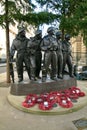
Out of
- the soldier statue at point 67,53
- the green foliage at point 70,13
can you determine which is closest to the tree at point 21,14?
the green foliage at point 70,13

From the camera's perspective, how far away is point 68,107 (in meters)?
5.77

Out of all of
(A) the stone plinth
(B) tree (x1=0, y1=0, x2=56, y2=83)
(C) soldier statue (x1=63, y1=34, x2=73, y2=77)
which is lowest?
(A) the stone plinth

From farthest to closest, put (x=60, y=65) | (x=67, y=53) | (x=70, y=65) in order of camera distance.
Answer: (x=70, y=65) → (x=67, y=53) → (x=60, y=65)

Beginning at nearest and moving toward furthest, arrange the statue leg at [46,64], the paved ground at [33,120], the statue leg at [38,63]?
1. the paved ground at [33,120]
2. the statue leg at [46,64]
3. the statue leg at [38,63]

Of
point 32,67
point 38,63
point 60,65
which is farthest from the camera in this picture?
point 60,65

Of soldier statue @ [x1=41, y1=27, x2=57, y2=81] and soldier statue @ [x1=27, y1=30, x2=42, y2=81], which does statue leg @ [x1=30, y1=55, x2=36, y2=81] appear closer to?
soldier statue @ [x1=27, y1=30, x2=42, y2=81]

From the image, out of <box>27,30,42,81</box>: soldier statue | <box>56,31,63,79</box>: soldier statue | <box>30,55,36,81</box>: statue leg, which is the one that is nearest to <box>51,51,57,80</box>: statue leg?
<box>56,31,63,79</box>: soldier statue

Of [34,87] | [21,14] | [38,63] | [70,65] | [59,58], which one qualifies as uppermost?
[21,14]

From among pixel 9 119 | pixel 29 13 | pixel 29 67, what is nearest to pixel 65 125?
pixel 9 119

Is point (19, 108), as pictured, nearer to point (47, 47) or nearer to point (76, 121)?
point (76, 121)

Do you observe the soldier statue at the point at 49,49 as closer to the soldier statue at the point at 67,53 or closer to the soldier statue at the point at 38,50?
the soldier statue at the point at 38,50

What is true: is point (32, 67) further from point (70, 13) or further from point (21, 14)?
point (70, 13)

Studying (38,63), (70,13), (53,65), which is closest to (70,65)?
(53,65)

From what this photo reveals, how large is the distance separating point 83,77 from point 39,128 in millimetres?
12315
